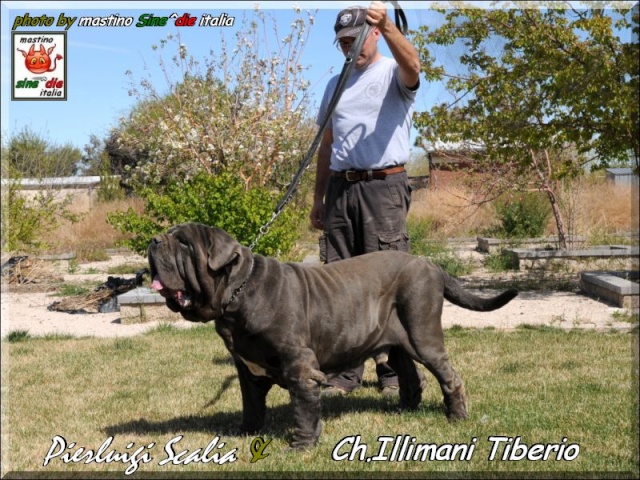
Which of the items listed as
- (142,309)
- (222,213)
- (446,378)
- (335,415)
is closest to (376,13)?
(446,378)

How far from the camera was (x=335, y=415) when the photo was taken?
5.30 meters

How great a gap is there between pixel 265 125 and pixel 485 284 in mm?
5131

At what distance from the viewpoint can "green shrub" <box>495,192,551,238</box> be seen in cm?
1819

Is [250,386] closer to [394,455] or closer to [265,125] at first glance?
[394,455]

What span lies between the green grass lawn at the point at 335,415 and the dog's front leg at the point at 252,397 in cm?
14

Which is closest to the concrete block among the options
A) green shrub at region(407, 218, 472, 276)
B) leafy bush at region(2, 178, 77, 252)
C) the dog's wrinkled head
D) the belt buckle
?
leafy bush at region(2, 178, 77, 252)

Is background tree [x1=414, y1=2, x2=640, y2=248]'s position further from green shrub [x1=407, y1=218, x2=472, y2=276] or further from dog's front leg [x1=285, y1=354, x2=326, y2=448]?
dog's front leg [x1=285, y1=354, x2=326, y2=448]

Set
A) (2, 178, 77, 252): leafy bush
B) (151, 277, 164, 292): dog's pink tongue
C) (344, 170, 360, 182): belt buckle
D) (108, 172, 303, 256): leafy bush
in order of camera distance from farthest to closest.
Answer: (2, 178, 77, 252): leafy bush
(108, 172, 303, 256): leafy bush
(344, 170, 360, 182): belt buckle
(151, 277, 164, 292): dog's pink tongue

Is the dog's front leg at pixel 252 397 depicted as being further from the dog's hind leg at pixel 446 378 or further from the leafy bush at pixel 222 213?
the leafy bush at pixel 222 213

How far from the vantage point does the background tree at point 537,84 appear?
9.70m

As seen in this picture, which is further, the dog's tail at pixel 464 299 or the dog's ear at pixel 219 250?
the dog's tail at pixel 464 299

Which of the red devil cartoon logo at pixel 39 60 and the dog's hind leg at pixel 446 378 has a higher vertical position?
the red devil cartoon logo at pixel 39 60

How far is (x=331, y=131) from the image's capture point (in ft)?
20.3

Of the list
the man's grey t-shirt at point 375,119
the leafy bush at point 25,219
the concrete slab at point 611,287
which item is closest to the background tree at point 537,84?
the concrete slab at point 611,287
